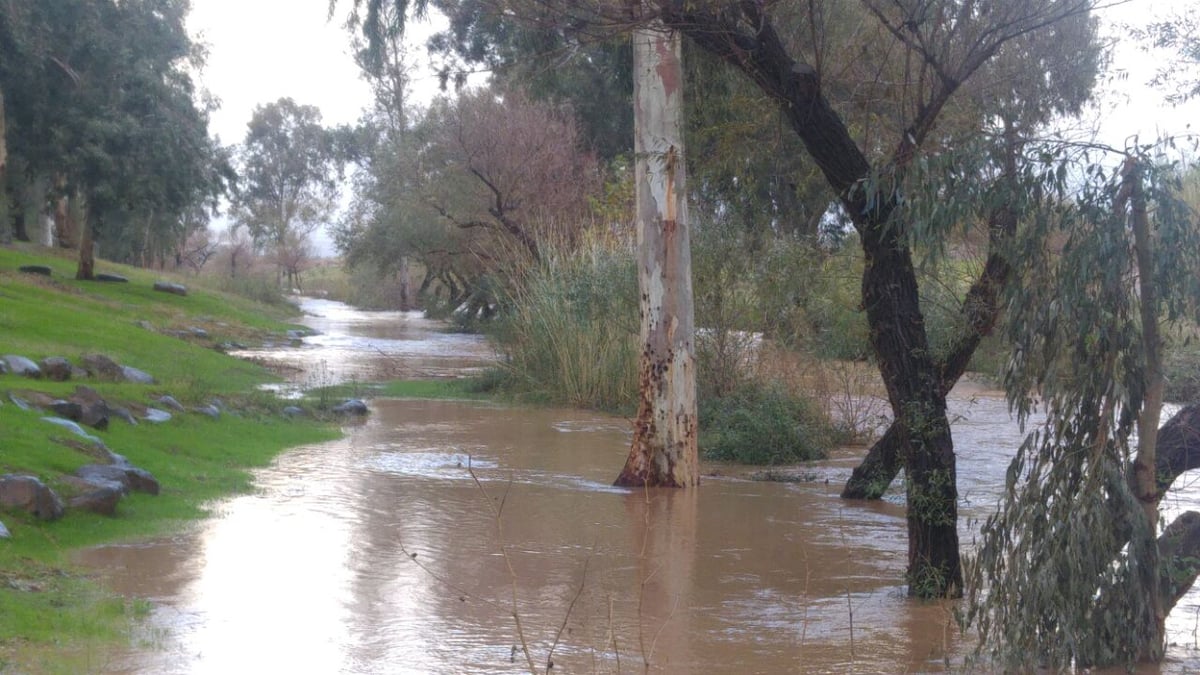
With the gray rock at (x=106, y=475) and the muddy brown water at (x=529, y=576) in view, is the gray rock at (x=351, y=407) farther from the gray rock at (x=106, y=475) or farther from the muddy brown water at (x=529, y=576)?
the gray rock at (x=106, y=475)

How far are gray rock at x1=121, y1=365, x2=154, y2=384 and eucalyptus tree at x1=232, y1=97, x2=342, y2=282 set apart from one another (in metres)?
67.3

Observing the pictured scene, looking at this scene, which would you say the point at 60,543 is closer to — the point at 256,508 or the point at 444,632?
the point at 256,508

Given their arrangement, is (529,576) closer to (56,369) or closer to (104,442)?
(104,442)

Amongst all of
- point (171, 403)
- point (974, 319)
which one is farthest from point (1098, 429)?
point (171, 403)

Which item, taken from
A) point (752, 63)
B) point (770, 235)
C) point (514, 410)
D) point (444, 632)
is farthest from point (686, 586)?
point (514, 410)

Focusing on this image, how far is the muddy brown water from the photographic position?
20.7 feet

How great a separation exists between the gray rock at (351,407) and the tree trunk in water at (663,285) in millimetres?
5775

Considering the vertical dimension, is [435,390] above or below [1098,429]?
below

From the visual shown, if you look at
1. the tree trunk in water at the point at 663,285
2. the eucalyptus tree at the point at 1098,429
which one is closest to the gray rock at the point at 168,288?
the tree trunk in water at the point at 663,285

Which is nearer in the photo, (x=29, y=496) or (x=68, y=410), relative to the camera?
(x=29, y=496)

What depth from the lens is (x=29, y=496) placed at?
25.8 feet

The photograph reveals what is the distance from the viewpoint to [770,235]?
13500mm

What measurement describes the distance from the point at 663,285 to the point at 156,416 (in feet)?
17.2

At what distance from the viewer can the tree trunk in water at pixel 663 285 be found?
1095 centimetres
